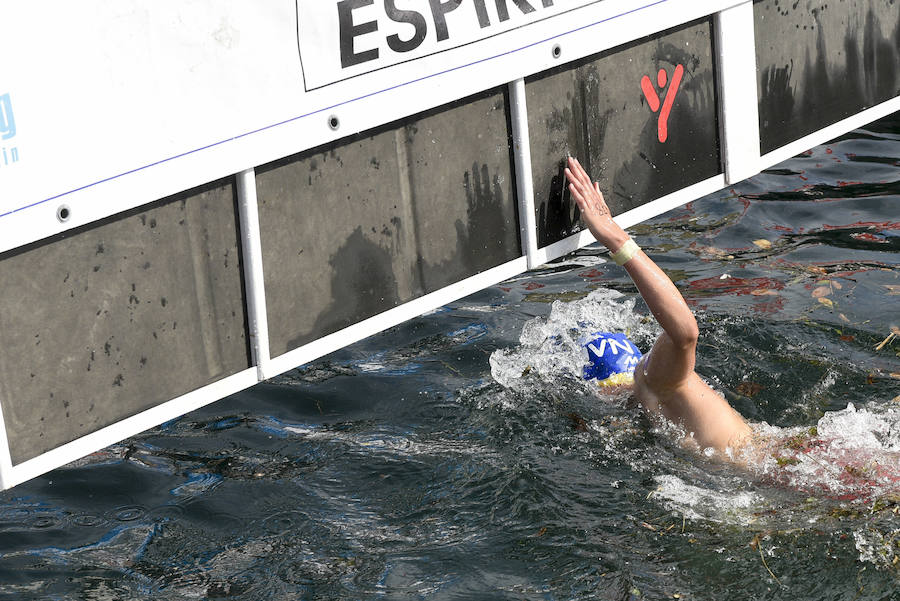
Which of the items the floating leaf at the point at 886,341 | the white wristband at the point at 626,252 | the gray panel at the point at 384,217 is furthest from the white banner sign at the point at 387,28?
the floating leaf at the point at 886,341

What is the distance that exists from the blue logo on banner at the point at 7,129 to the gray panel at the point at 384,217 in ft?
3.19

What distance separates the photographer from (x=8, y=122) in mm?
3443

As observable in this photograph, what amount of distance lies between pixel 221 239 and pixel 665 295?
2235mm

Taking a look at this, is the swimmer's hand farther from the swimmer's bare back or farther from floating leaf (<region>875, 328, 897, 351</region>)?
floating leaf (<region>875, 328, 897, 351</region>)

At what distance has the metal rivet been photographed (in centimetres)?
362

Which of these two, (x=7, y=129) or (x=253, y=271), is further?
(x=253, y=271)

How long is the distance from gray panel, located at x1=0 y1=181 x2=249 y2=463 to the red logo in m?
2.29

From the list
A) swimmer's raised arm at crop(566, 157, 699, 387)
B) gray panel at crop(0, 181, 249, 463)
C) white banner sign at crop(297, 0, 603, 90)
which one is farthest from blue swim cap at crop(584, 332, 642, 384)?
gray panel at crop(0, 181, 249, 463)

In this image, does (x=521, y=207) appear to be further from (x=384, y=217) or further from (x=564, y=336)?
(x=564, y=336)

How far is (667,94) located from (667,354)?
1.33 metres

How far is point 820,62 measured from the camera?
608 centimetres

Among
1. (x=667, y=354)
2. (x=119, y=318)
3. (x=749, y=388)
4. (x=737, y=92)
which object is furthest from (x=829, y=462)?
(x=119, y=318)

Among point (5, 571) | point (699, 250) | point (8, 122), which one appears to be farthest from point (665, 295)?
point (699, 250)

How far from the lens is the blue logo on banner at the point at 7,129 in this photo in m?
3.43
